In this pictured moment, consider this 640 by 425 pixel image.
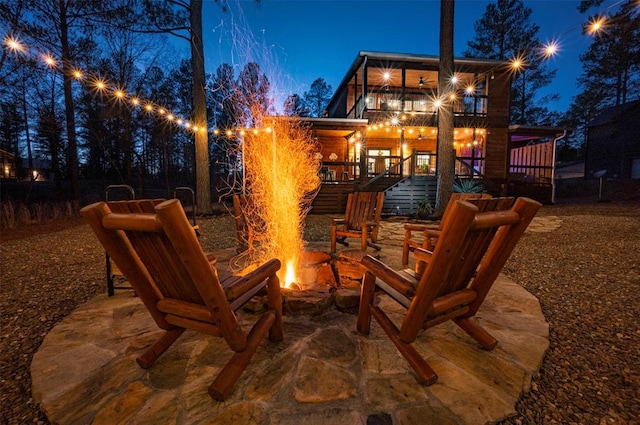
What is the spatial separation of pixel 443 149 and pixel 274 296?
335 inches

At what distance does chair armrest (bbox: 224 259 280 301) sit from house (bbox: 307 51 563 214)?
924 centimetres

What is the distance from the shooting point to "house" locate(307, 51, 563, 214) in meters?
11.8

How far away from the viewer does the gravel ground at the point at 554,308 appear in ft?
5.39

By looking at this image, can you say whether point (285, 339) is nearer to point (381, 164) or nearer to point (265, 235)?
point (265, 235)

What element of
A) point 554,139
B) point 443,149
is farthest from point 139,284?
point 554,139

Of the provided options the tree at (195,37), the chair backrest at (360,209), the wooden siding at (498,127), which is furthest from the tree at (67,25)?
the wooden siding at (498,127)

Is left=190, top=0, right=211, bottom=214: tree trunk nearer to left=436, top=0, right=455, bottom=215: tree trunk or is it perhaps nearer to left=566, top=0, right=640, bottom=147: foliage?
left=436, top=0, right=455, bottom=215: tree trunk

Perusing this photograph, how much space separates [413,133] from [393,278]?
53.5 ft

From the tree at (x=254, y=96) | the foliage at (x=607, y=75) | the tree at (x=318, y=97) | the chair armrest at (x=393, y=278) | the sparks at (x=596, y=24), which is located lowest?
the chair armrest at (x=393, y=278)

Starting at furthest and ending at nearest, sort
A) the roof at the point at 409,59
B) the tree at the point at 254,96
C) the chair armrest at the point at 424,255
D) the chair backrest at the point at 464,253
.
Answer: the roof at the point at 409,59 → the tree at the point at 254,96 → the chair armrest at the point at 424,255 → the chair backrest at the point at 464,253

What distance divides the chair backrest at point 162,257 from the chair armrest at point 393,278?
97 cm

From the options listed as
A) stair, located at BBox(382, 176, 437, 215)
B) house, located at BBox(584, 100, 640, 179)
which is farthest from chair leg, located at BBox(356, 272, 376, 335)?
house, located at BBox(584, 100, 640, 179)

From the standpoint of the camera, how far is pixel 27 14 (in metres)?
9.01

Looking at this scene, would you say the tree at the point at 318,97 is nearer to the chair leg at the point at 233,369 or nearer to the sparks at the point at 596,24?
the sparks at the point at 596,24
